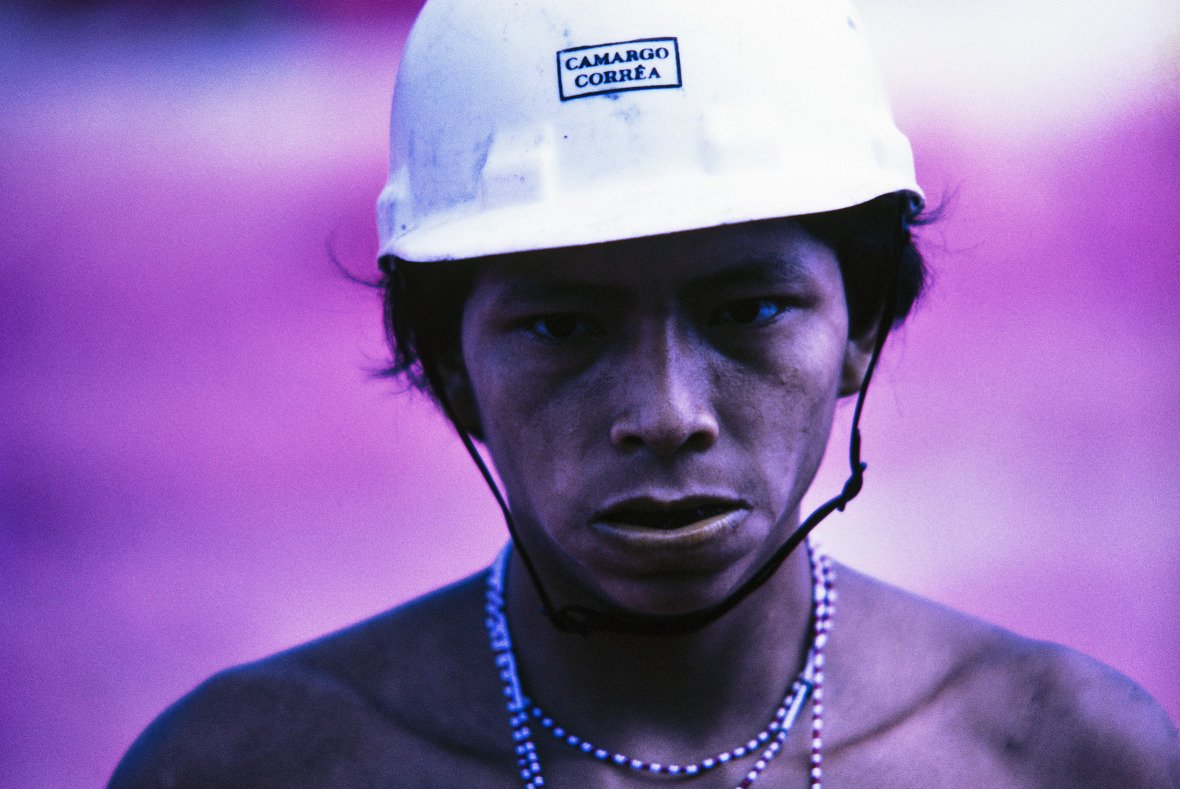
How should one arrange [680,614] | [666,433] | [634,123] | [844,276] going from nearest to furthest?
[666,433]
[634,123]
[680,614]
[844,276]

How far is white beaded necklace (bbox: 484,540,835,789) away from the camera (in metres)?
2.07

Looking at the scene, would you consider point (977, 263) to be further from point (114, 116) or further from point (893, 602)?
point (114, 116)

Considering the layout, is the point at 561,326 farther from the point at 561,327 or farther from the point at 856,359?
the point at 856,359

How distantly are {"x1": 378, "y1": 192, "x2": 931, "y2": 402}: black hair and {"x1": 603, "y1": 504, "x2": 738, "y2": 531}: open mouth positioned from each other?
1.72 ft

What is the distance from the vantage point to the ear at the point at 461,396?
2.12 metres

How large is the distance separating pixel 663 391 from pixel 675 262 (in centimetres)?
22

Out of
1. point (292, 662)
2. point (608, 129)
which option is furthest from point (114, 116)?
point (608, 129)

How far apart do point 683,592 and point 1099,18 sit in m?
3.67

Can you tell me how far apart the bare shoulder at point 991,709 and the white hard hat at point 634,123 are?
3.43 feet

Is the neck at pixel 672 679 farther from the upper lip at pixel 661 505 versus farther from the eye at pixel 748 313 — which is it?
the eye at pixel 748 313

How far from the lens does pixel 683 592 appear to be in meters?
1.76

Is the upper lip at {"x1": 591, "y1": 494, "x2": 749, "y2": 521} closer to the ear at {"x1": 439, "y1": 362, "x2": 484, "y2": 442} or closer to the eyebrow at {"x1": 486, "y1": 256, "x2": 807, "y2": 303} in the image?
the eyebrow at {"x1": 486, "y1": 256, "x2": 807, "y2": 303}

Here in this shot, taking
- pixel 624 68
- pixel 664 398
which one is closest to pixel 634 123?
pixel 624 68

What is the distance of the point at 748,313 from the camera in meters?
1.76
